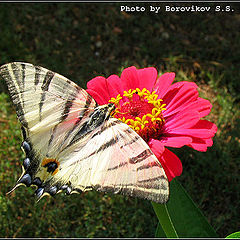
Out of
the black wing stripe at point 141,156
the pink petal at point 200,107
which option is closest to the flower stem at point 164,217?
the black wing stripe at point 141,156

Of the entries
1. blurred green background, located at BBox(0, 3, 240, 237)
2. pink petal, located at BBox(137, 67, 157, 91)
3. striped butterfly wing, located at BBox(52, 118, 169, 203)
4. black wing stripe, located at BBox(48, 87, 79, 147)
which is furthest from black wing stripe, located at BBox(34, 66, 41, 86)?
blurred green background, located at BBox(0, 3, 240, 237)

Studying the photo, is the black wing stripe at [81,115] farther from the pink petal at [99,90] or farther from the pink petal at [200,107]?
the pink petal at [200,107]

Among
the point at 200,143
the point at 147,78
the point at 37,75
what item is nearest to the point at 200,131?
the point at 200,143

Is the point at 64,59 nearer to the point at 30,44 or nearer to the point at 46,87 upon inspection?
the point at 30,44

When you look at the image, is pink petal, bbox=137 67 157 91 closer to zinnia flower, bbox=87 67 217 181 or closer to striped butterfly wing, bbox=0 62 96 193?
zinnia flower, bbox=87 67 217 181

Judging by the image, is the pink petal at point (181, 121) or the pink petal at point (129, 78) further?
the pink petal at point (129, 78)

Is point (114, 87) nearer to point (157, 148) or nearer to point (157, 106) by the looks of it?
point (157, 106)
